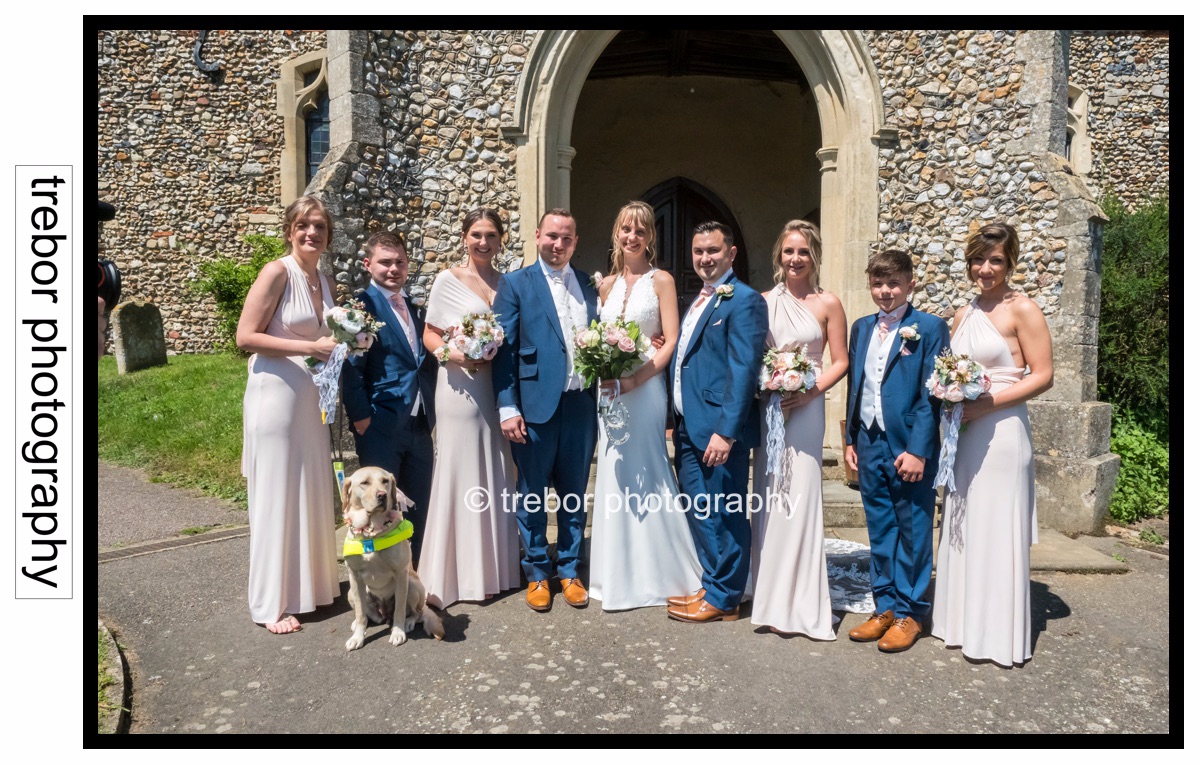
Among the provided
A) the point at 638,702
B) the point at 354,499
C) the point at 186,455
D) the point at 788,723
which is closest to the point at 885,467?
the point at 788,723

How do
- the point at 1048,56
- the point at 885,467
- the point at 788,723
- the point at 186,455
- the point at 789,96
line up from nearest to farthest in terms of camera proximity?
the point at 788,723
the point at 885,467
the point at 1048,56
the point at 186,455
the point at 789,96

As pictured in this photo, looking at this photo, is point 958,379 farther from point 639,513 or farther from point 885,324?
point 639,513

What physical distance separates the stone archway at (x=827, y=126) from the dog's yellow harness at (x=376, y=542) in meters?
3.90

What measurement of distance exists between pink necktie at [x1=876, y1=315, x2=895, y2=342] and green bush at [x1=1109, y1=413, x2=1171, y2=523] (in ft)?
14.1

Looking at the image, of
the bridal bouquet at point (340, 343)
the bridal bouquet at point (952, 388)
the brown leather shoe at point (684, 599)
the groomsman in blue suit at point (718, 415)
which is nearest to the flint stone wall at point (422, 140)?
the bridal bouquet at point (340, 343)

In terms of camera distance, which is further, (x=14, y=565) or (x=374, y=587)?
(x=374, y=587)

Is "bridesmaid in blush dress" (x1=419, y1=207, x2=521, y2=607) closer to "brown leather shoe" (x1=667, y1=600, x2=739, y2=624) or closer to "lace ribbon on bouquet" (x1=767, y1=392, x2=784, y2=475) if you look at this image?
"brown leather shoe" (x1=667, y1=600, x2=739, y2=624)

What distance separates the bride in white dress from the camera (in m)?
4.11

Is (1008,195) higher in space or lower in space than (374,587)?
higher

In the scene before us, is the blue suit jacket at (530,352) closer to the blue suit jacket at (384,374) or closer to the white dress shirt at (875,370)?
the blue suit jacket at (384,374)

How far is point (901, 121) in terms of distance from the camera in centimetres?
696

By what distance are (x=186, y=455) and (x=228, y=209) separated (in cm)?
932

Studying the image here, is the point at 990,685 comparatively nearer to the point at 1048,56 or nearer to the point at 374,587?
the point at 374,587

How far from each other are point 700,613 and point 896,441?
1.41 m
